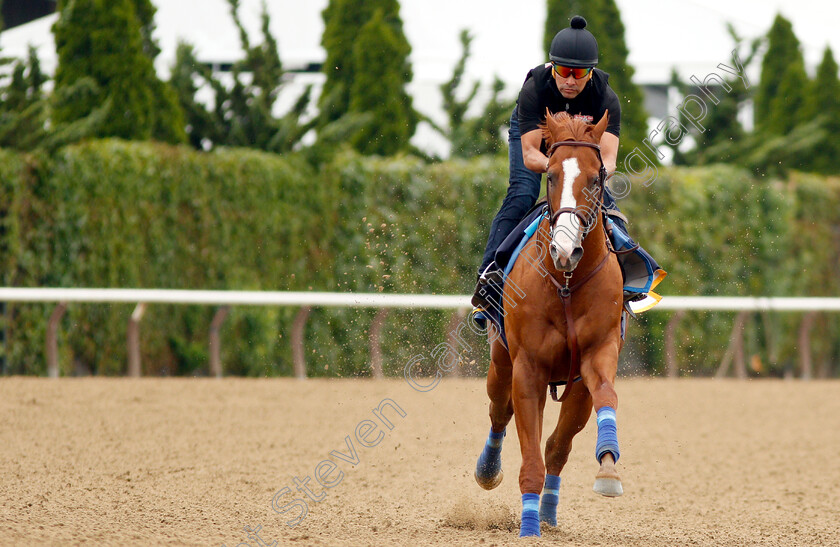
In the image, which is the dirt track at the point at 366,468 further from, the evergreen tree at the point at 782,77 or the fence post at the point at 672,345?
the evergreen tree at the point at 782,77

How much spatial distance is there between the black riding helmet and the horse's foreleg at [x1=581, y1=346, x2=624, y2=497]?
4.75 feet

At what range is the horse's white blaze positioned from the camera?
4512 millimetres

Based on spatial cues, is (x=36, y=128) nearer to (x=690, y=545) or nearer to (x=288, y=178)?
(x=288, y=178)

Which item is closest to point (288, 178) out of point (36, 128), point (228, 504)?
point (36, 128)

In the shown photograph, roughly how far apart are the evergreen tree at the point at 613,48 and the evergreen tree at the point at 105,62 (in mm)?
6172

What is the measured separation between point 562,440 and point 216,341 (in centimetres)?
705

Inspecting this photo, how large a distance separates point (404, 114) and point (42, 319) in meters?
6.19

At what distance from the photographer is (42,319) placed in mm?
11531

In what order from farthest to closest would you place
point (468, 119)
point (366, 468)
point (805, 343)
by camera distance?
point (468, 119), point (805, 343), point (366, 468)

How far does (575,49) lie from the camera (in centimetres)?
524

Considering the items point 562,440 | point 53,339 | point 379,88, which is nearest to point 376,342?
point 53,339

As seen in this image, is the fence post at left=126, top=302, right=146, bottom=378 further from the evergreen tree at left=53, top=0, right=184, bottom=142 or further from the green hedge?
the evergreen tree at left=53, top=0, right=184, bottom=142

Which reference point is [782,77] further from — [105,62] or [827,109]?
[105,62]

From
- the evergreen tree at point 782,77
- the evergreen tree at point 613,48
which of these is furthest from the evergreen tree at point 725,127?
the evergreen tree at point 613,48
